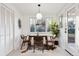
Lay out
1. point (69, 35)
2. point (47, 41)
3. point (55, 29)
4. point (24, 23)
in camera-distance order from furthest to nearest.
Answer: point (24, 23), point (55, 29), point (47, 41), point (69, 35)

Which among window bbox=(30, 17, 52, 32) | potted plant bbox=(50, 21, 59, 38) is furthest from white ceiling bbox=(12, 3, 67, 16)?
potted plant bbox=(50, 21, 59, 38)

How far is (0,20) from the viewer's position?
13.7 ft

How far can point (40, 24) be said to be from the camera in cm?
888

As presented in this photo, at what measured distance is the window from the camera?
8812 mm

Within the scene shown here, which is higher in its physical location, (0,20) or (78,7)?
(78,7)

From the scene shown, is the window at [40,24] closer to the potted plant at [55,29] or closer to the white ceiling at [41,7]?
the white ceiling at [41,7]

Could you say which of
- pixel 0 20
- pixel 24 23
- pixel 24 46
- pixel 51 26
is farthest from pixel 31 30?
pixel 0 20

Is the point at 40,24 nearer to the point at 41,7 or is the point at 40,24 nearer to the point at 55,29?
the point at 55,29

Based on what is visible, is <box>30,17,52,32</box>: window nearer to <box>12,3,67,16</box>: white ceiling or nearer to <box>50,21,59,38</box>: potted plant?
<box>12,3,67,16</box>: white ceiling

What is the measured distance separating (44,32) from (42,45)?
7.84ft

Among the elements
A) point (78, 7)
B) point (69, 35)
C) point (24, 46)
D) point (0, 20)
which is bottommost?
point (24, 46)

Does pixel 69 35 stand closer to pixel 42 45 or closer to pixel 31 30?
pixel 42 45

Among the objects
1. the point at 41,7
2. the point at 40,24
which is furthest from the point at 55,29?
the point at 41,7

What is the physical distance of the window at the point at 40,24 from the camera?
347 inches
